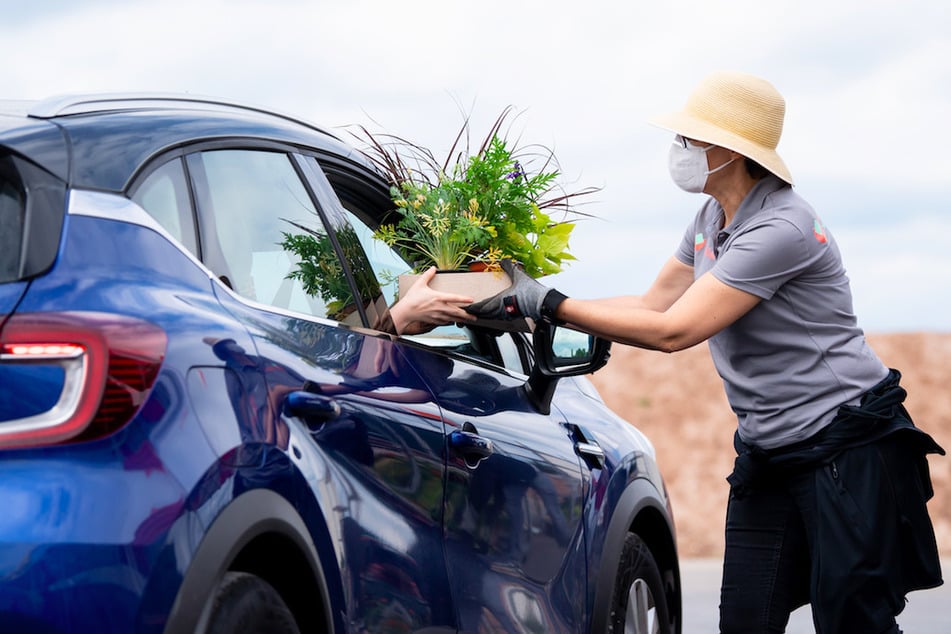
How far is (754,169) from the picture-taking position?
419cm

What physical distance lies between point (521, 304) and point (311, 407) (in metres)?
1.24

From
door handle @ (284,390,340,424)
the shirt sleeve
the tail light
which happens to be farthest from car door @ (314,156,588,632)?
the tail light

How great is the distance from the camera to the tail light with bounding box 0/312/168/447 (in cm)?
227

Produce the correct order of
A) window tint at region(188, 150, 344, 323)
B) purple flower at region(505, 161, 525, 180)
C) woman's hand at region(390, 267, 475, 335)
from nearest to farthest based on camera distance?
window tint at region(188, 150, 344, 323) → woman's hand at region(390, 267, 475, 335) → purple flower at region(505, 161, 525, 180)

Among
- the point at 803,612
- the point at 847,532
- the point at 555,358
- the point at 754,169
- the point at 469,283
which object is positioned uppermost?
the point at 754,169

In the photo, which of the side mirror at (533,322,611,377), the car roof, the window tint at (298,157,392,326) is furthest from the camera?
the side mirror at (533,322,611,377)

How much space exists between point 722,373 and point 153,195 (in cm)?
211

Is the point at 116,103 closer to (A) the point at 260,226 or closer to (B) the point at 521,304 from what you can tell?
(A) the point at 260,226

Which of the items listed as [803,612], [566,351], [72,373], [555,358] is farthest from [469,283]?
[803,612]

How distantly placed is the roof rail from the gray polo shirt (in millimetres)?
1446

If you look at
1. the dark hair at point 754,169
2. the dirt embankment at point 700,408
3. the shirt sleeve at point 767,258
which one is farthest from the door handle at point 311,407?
the dirt embankment at point 700,408

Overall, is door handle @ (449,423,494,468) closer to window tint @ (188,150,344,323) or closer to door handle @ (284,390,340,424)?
window tint @ (188,150,344,323)

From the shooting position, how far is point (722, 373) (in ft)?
14.2

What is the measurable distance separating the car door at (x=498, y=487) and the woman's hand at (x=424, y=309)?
73mm
